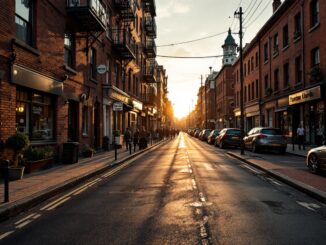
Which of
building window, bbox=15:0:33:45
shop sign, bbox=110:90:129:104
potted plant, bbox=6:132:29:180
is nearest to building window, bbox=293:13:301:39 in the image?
shop sign, bbox=110:90:129:104

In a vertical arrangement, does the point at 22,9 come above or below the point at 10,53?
above

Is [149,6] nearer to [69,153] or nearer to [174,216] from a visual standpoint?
[69,153]

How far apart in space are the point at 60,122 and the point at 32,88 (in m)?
3.27

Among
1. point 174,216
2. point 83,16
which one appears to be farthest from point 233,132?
point 174,216

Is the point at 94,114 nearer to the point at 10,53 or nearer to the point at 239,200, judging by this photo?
the point at 10,53

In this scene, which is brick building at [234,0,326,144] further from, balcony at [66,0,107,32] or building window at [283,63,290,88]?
balcony at [66,0,107,32]

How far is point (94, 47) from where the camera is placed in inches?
843

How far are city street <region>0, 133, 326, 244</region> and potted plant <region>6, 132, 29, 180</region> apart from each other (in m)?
2.08

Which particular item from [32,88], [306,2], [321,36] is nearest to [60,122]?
[32,88]

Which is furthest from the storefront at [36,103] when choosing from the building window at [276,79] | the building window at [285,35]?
the building window at [276,79]

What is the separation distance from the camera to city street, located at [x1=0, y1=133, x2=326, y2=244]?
209 inches

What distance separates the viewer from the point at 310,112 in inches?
984

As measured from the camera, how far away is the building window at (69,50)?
1714cm

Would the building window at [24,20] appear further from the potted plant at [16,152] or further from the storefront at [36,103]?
the potted plant at [16,152]
